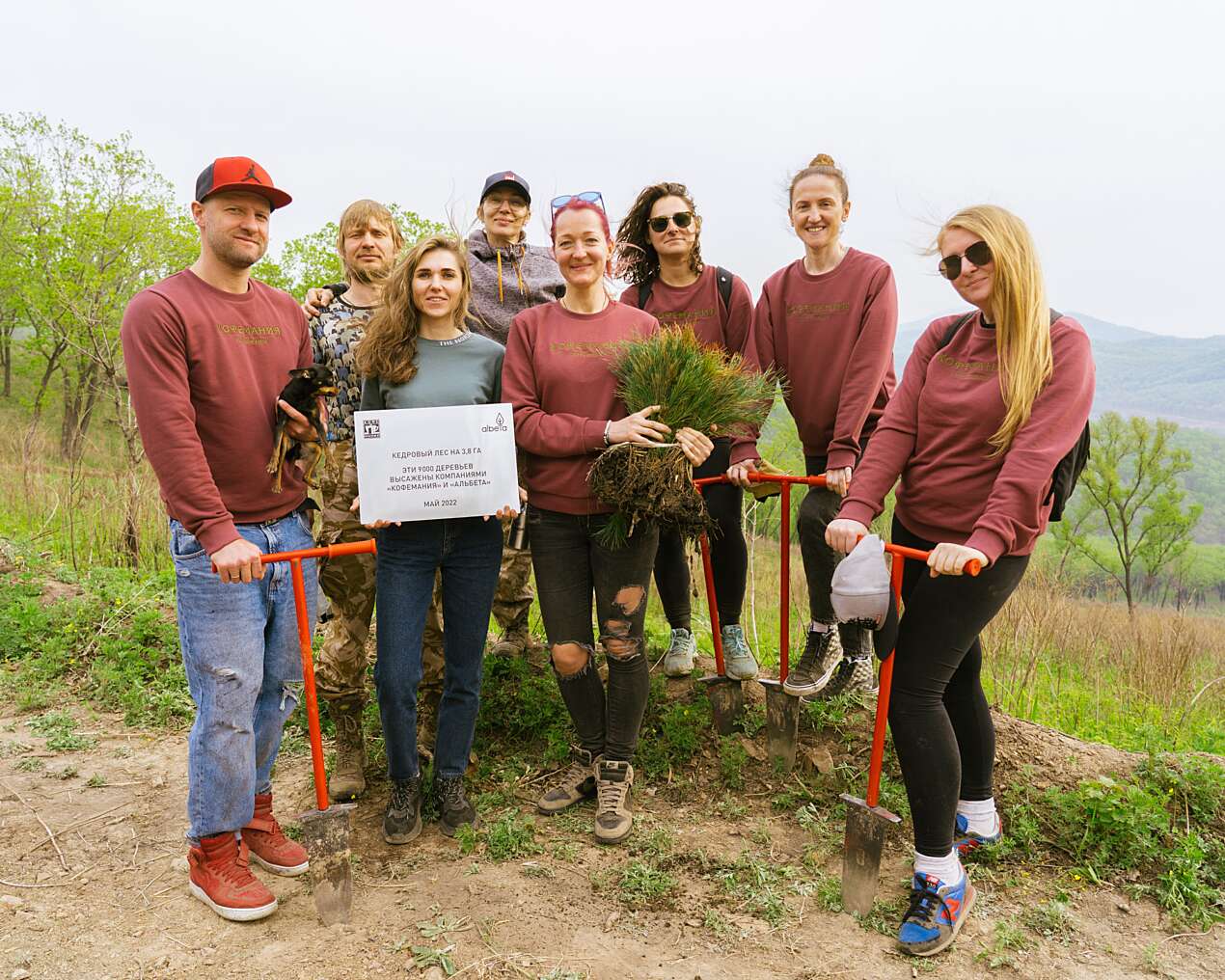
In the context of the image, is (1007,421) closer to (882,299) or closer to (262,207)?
(882,299)

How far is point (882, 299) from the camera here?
3998 millimetres

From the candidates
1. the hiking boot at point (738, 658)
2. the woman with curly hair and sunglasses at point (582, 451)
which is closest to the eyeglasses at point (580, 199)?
the woman with curly hair and sunglasses at point (582, 451)

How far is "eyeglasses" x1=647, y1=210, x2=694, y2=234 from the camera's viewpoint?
13.8ft

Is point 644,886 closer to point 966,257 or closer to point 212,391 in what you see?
point 212,391

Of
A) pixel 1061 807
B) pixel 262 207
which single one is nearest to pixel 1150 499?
pixel 1061 807

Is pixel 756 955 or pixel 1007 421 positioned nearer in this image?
pixel 1007 421

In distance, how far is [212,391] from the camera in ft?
Answer: 9.66

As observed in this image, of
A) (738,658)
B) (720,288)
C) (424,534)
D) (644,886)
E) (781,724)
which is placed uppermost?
(720,288)

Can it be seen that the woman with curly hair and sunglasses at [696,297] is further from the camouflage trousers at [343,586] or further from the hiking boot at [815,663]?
the camouflage trousers at [343,586]

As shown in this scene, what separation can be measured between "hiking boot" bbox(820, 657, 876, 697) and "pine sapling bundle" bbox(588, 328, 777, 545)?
1.69 m

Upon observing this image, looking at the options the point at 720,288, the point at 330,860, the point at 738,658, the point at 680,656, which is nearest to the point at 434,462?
the point at 330,860

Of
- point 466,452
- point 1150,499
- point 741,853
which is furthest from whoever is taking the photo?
point 1150,499

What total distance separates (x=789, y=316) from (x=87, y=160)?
2799 centimetres

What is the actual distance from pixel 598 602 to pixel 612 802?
0.93 metres
